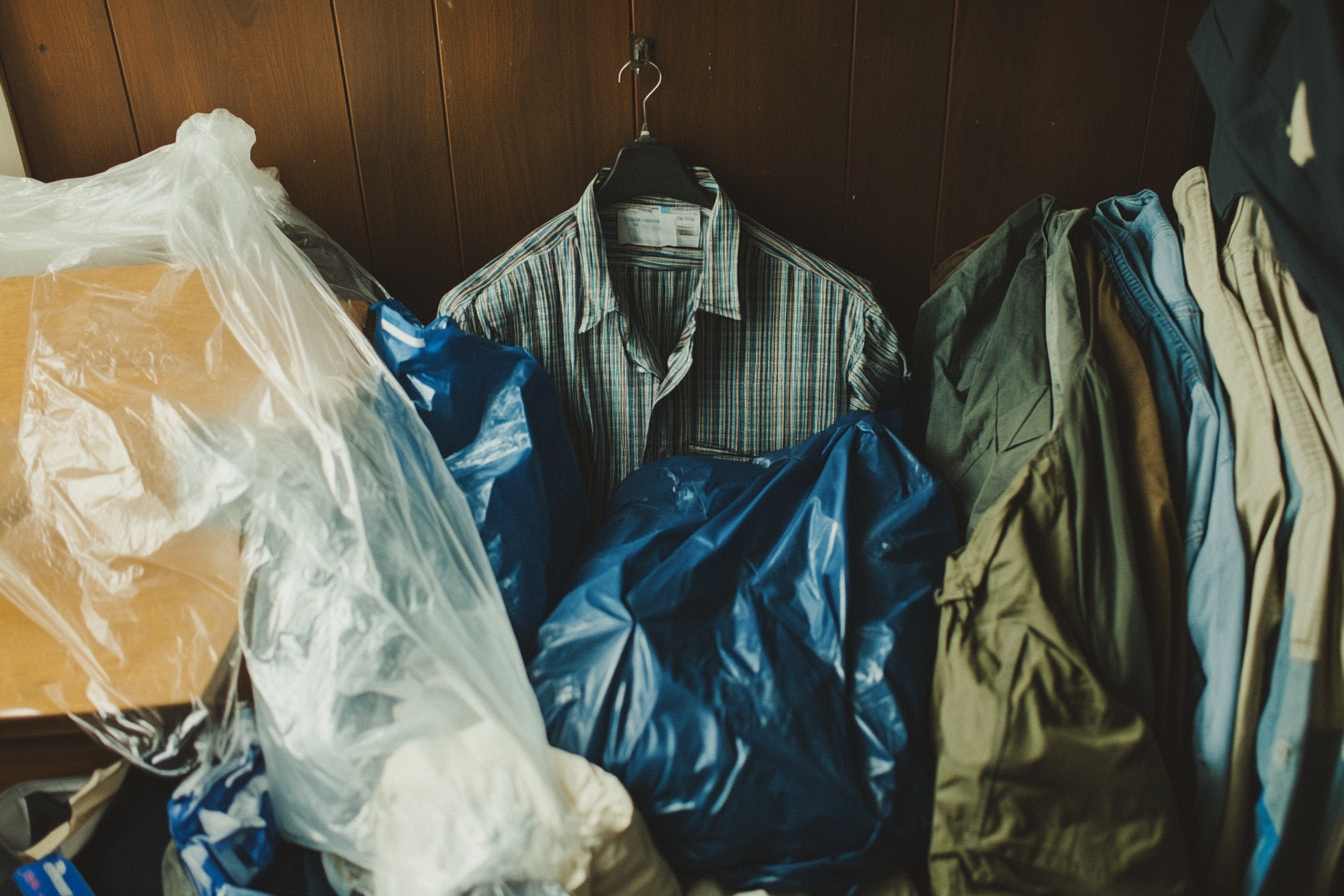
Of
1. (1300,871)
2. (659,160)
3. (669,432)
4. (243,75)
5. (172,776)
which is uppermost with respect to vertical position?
(243,75)

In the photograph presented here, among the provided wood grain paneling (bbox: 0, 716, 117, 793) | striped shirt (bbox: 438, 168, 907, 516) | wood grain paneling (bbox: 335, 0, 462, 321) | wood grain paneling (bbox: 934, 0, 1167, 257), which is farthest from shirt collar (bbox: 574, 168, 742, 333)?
wood grain paneling (bbox: 0, 716, 117, 793)

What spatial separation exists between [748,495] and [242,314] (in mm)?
553

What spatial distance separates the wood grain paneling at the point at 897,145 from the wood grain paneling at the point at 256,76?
703 mm

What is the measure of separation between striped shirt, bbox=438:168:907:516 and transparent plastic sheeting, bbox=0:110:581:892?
285mm

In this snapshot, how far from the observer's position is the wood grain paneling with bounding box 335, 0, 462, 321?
103cm

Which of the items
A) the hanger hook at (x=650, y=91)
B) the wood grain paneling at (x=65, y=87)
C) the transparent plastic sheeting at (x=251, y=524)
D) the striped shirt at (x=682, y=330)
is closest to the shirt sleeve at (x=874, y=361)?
the striped shirt at (x=682, y=330)

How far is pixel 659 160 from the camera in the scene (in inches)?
40.0

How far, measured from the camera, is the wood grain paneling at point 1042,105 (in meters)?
1.03

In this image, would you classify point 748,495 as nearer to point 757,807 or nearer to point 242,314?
point 757,807

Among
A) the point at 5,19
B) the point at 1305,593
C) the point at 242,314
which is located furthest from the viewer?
the point at 5,19

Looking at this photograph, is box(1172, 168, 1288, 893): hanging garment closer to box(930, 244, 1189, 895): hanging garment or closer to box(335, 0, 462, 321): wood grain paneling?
box(930, 244, 1189, 895): hanging garment

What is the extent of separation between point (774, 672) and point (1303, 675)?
17.4 inches

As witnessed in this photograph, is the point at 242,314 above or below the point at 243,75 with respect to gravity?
below

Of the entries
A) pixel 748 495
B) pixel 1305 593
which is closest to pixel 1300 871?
pixel 1305 593
